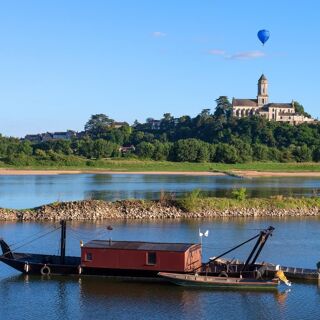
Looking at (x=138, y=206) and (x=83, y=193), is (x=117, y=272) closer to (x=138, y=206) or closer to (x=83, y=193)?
(x=138, y=206)

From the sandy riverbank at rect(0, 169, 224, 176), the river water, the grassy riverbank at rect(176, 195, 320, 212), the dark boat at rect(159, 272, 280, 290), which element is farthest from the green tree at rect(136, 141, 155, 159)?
the dark boat at rect(159, 272, 280, 290)

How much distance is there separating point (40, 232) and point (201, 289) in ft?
60.4

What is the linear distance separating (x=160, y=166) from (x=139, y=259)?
116 m

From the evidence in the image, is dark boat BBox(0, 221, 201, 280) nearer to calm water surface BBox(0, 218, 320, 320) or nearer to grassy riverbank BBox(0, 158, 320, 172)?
calm water surface BBox(0, 218, 320, 320)

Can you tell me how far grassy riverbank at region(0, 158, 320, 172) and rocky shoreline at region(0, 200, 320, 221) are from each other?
85.9 m

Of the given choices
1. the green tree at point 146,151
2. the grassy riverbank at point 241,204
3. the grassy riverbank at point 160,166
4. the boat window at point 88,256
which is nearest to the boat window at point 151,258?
the boat window at point 88,256

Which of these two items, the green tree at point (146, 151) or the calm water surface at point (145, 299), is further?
the green tree at point (146, 151)

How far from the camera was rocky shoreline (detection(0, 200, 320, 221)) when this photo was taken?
54.5 m

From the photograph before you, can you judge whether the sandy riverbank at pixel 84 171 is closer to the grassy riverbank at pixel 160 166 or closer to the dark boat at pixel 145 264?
the grassy riverbank at pixel 160 166

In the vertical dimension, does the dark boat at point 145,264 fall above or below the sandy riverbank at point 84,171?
below

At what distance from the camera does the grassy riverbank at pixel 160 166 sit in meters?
146

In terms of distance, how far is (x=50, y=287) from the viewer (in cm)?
3350

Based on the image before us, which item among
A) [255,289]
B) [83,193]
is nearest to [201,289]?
[255,289]

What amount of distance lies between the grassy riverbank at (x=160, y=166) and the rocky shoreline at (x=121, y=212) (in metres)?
85.9
